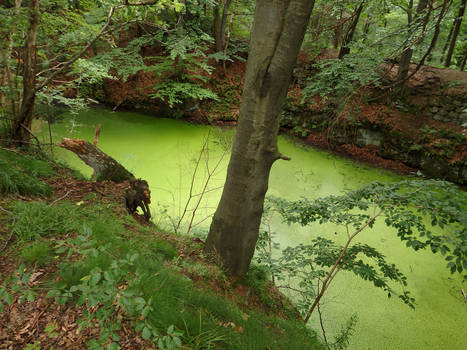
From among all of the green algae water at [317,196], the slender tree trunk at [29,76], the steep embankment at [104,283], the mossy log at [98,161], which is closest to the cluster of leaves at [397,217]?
the steep embankment at [104,283]

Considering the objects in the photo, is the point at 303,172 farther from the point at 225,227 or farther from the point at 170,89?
the point at 170,89

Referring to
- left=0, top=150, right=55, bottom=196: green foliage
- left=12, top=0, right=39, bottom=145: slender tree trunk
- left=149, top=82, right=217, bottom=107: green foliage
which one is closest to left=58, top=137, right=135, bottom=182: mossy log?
left=0, top=150, right=55, bottom=196: green foliage

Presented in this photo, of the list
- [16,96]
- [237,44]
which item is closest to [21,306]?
[16,96]

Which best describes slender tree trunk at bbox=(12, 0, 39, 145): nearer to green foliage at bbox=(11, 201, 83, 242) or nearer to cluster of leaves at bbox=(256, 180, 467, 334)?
green foliage at bbox=(11, 201, 83, 242)

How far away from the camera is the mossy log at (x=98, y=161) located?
222 centimetres

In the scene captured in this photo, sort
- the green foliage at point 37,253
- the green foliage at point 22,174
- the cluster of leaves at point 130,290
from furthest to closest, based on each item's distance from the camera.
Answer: the green foliage at point 22,174 → the green foliage at point 37,253 → the cluster of leaves at point 130,290

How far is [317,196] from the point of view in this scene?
3844mm

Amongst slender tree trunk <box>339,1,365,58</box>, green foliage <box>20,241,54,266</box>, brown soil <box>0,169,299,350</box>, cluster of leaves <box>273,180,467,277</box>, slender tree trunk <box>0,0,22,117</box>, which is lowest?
brown soil <box>0,169,299,350</box>

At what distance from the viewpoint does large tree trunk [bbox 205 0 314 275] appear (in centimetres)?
119

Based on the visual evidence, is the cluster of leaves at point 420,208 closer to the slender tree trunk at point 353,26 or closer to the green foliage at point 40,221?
the green foliage at point 40,221

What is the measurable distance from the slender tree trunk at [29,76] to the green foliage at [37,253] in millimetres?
1188

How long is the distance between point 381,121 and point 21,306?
592 cm

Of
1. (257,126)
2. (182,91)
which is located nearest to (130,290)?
(257,126)

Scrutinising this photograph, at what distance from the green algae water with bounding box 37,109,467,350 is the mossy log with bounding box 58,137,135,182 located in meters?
0.78
